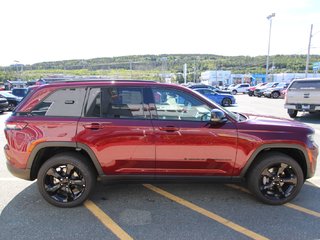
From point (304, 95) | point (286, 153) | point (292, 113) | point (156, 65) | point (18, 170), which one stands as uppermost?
point (156, 65)

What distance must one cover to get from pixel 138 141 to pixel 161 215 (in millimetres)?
1032

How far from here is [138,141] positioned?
3666mm

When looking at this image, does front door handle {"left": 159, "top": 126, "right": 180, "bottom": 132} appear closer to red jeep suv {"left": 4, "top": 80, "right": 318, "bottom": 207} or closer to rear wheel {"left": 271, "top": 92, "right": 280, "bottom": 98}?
red jeep suv {"left": 4, "top": 80, "right": 318, "bottom": 207}

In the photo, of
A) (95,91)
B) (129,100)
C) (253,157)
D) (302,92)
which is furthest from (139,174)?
(302,92)

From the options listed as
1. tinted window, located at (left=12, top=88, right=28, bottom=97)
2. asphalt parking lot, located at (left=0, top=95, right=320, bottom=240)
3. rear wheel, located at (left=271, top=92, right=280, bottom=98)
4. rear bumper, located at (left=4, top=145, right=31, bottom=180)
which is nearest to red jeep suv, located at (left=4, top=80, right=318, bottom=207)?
rear bumper, located at (left=4, top=145, right=31, bottom=180)

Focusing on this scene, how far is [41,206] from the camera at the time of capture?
12.5 ft

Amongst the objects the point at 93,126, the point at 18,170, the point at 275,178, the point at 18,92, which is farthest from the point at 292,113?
the point at 18,92

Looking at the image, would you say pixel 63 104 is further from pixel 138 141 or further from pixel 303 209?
pixel 303 209

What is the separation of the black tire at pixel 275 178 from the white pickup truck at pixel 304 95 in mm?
→ 9003

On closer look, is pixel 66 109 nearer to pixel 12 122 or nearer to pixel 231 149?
pixel 12 122

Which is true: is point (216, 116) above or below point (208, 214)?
above

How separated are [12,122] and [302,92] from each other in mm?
11636

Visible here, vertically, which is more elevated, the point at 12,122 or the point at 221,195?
the point at 12,122

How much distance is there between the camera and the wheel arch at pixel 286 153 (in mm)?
3747
